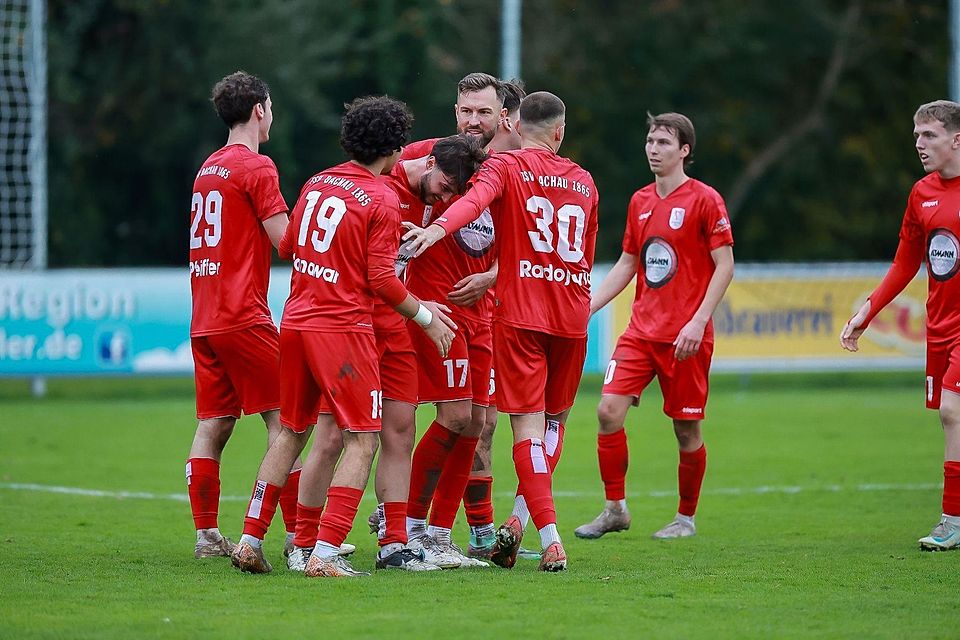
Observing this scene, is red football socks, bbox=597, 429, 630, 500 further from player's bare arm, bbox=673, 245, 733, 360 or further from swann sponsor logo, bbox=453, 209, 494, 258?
swann sponsor logo, bbox=453, 209, 494, 258

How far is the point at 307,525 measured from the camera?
269 inches

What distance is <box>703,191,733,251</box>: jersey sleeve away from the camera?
8.45m

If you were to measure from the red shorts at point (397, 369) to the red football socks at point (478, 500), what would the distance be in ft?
2.91

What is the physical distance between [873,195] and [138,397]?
1867cm

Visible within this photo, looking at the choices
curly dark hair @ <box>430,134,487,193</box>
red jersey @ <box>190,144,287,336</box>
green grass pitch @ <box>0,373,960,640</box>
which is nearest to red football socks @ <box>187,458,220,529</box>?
green grass pitch @ <box>0,373,960,640</box>

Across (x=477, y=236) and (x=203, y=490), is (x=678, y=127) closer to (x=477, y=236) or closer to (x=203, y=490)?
(x=477, y=236)

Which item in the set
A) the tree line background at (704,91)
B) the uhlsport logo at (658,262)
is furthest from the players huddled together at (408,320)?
the tree line background at (704,91)

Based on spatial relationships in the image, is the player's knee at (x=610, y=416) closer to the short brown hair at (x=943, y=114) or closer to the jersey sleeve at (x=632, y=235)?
the jersey sleeve at (x=632, y=235)

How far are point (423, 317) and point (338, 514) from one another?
1015 mm

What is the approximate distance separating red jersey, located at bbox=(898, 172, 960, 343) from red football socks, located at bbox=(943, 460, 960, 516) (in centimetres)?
75

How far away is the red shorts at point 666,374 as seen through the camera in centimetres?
848

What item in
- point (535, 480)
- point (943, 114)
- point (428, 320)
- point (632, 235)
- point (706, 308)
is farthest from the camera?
point (632, 235)

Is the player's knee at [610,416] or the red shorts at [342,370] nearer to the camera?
the red shorts at [342,370]

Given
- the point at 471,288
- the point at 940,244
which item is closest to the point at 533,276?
the point at 471,288
